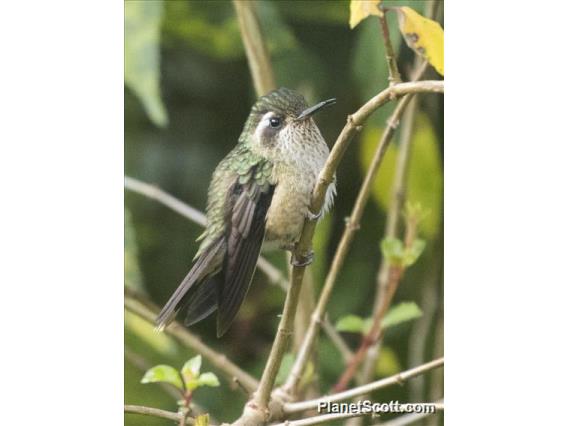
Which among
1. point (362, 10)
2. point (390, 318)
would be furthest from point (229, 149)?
point (390, 318)

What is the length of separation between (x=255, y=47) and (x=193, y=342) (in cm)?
71

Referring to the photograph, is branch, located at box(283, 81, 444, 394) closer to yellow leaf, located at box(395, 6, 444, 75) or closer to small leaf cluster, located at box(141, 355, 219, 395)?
yellow leaf, located at box(395, 6, 444, 75)

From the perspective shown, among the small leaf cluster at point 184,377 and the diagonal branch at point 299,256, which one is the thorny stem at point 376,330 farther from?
the small leaf cluster at point 184,377

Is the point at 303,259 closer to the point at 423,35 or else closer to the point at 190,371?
the point at 190,371

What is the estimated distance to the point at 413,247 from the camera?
2.08 meters

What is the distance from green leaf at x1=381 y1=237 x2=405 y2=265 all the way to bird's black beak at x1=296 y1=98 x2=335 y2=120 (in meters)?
0.33

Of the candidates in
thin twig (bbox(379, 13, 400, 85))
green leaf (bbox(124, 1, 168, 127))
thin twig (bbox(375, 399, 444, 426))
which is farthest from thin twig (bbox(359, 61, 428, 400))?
green leaf (bbox(124, 1, 168, 127))

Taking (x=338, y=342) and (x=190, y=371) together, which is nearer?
(x=190, y=371)

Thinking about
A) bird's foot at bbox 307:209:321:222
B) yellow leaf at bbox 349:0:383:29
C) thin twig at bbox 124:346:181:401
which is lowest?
thin twig at bbox 124:346:181:401

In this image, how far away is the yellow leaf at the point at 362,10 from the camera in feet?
6.31

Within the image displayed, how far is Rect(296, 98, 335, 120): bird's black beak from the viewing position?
80.0 inches

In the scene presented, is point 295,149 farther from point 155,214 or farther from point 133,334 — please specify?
point 133,334

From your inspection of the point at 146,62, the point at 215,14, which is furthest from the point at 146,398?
the point at 215,14

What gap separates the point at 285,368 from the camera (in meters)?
2.11
